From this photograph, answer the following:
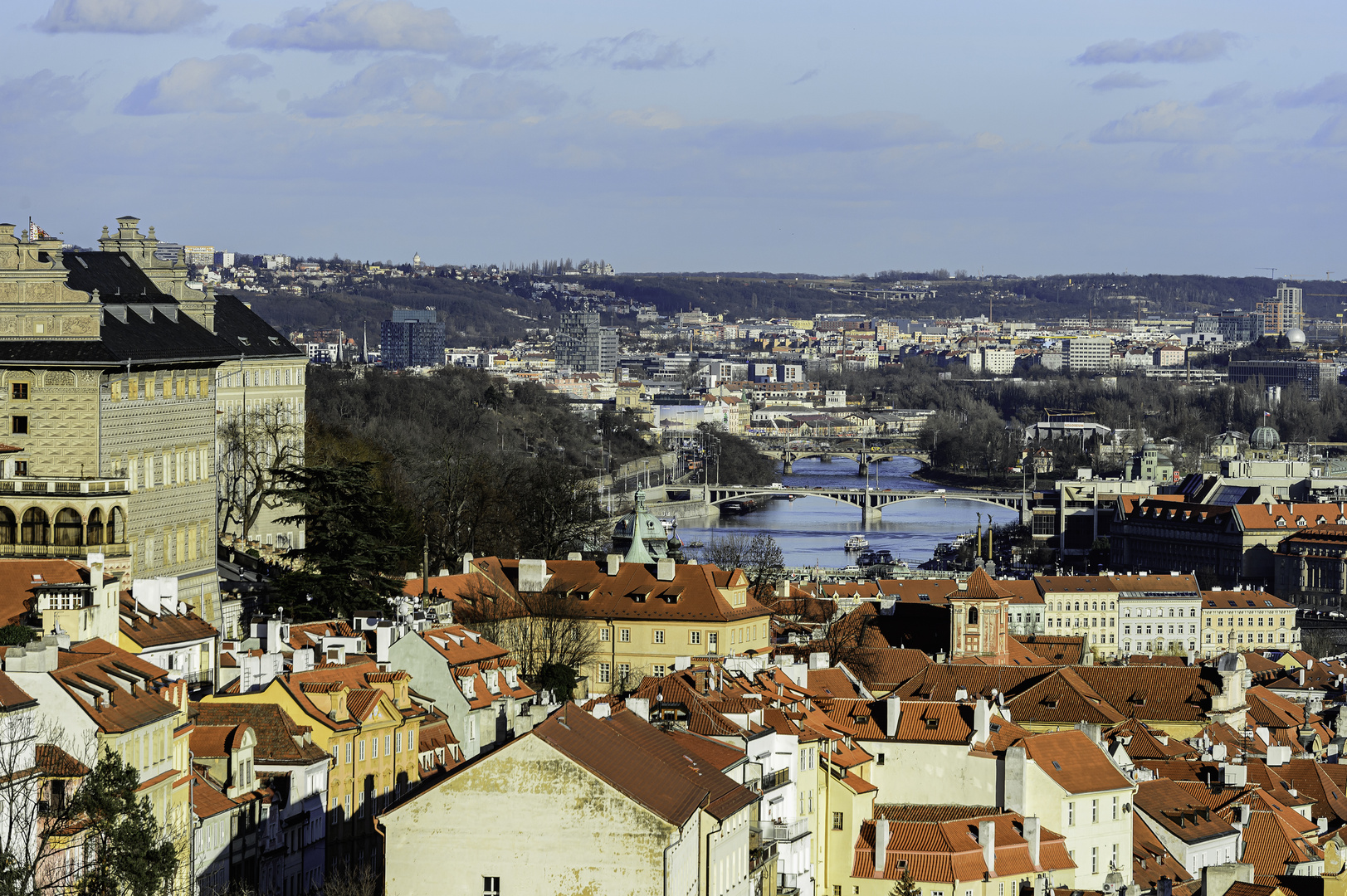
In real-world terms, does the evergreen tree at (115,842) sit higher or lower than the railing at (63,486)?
lower

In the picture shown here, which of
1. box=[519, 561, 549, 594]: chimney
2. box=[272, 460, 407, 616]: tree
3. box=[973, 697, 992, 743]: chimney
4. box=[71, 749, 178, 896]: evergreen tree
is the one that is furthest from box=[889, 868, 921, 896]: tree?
box=[519, 561, 549, 594]: chimney

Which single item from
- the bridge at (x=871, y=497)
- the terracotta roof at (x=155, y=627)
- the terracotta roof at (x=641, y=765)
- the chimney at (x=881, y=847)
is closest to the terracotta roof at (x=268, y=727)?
the terracotta roof at (x=155, y=627)

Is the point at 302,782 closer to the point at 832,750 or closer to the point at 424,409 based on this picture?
the point at 832,750

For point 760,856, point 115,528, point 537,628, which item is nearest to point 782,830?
point 760,856

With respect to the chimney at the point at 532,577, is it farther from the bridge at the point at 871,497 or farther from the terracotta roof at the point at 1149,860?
the bridge at the point at 871,497

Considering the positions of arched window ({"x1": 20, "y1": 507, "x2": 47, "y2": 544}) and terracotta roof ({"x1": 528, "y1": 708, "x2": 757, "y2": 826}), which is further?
arched window ({"x1": 20, "y1": 507, "x2": 47, "y2": 544})

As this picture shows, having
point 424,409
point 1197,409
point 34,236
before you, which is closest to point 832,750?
point 34,236

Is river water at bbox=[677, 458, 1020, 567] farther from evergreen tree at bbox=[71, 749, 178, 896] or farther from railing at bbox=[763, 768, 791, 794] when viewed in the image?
evergreen tree at bbox=[71, 749, 178, 896]
